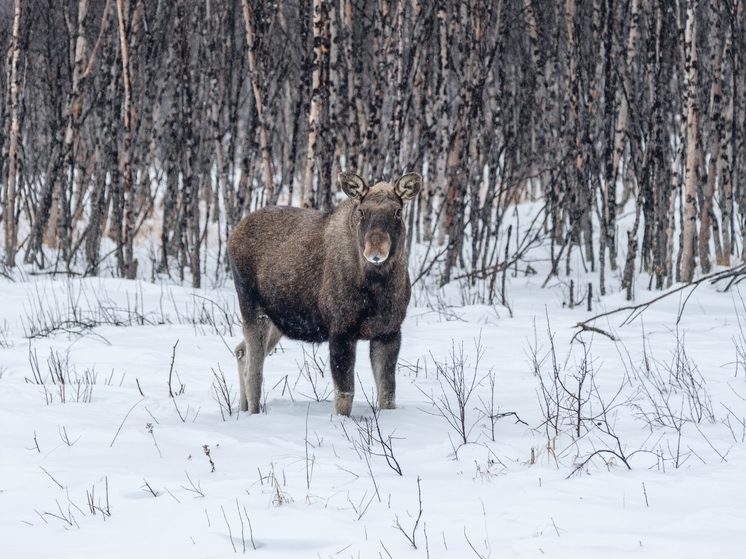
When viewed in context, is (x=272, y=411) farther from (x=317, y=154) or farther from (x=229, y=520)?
(x=317, y=154)

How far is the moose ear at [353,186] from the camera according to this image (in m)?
5.10

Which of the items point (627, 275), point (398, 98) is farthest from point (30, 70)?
point (627, 275)

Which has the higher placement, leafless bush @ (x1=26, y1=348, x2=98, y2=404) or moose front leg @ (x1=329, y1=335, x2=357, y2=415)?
moose front leg @ (x1=329, y1=335, x2=357, y2=415)

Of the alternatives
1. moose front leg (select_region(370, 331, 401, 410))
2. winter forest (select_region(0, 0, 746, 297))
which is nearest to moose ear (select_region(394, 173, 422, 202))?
moose front leg (select_region(370, 331, 401, 410))

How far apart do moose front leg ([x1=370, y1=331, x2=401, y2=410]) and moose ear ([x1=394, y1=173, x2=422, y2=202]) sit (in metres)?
0.91

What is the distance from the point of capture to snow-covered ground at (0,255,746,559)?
2951 mm

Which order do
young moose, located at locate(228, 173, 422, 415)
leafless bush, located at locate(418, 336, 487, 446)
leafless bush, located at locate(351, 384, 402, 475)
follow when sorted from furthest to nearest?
young moose, located at locate(228, 173, 422, 415)
leafless bush, located at locate(418, 336, 487, 446)
leafless bush, located at locate(351, 384, 402, 475)

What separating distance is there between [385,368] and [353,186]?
4.01 feet

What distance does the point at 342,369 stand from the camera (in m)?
5.13

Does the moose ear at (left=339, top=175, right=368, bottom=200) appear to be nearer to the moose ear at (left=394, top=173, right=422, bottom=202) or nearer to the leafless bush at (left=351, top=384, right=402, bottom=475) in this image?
the moose ear at (left=394, top=173, right=422, bottom=202)

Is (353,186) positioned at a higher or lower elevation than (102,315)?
higher

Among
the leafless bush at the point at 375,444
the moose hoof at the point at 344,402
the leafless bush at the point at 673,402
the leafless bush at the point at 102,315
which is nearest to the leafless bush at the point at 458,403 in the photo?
the leafless bush at the point at 375,444

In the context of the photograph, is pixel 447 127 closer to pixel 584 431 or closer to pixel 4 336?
pixel 4 336

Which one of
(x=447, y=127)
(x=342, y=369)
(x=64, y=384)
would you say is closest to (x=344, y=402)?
(x=342, y=369)
